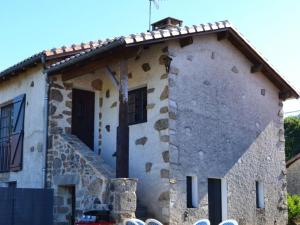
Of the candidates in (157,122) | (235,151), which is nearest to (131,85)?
(157,122)

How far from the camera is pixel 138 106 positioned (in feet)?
38.9

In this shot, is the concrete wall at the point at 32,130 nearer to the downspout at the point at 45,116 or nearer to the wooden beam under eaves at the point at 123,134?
the downspout at the point at 45,116

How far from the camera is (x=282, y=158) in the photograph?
13.8 meters

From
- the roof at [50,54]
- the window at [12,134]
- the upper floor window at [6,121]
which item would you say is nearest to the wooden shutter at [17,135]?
the window at [12,134]

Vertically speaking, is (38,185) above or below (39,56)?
below

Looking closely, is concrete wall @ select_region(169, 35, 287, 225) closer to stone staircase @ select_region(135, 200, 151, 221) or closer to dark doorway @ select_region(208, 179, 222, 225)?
dark doorway @ select_region(208, 179, 222, 225)

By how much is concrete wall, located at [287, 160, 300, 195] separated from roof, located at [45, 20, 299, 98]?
9.90 m

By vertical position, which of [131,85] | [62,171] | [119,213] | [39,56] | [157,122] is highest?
[39,56]

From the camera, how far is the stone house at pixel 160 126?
10391mm

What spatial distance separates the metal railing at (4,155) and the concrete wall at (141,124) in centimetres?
268

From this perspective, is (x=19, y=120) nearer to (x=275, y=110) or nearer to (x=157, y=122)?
(x=157, y=122)

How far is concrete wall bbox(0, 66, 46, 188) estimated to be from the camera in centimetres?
1225

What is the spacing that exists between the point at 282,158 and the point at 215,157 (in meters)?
3.10

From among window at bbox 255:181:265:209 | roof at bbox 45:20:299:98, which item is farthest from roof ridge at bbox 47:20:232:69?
window at bbox 255:181:265:209
